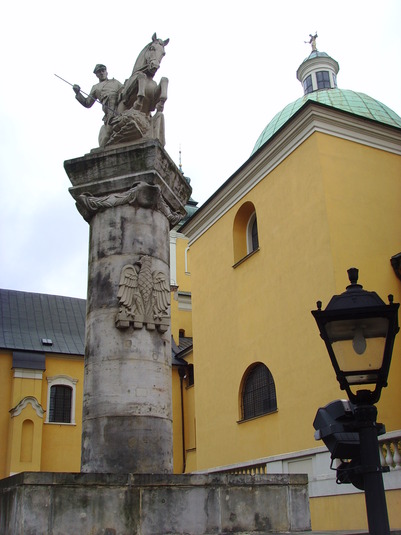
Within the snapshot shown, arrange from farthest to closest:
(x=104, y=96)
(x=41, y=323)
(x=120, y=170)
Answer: (x=41, y=323), (x=104, y=96), (x=120, y=170)

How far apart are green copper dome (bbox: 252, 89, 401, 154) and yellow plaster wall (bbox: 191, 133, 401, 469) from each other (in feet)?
13.3

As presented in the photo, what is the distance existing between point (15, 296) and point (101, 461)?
26.1 metres

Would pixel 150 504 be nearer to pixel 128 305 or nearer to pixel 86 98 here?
pixel 128 305

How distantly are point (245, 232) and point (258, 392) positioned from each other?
17.7 ft

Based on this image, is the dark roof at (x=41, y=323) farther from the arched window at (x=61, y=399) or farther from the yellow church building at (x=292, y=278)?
the yellow church building at (x=292, y=278)

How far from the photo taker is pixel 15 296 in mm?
31609

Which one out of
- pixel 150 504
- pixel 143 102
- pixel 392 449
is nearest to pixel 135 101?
pixel 143 102

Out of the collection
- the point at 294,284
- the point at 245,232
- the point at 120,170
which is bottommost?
the point at 120,170

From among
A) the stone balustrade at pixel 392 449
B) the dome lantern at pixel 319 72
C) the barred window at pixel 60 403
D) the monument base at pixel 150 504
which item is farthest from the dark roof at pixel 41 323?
the monument base at pixel 150 504

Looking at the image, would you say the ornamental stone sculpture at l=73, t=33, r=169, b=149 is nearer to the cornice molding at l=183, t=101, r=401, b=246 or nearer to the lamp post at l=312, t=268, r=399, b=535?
the lamp post at l=312, t=268, r=399, b=535

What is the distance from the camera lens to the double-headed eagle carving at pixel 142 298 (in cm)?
763

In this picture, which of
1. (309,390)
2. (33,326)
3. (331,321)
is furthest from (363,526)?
(33,326)

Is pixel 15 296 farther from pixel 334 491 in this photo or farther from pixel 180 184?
pixel 180 184

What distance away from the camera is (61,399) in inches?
1080
